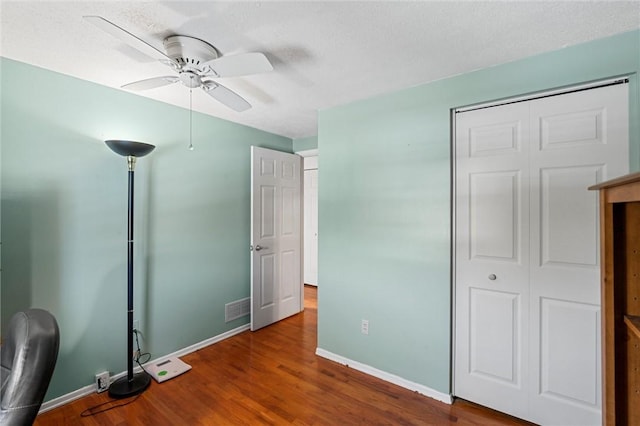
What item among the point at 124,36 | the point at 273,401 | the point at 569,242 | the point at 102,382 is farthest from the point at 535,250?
the point at 102,382

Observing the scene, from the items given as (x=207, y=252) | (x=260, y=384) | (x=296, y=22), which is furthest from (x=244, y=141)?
(x=260, y=384)

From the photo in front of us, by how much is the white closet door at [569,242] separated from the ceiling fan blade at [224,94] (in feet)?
6.11

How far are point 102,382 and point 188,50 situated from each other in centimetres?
239

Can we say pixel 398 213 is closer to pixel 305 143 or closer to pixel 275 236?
pixel 275 236

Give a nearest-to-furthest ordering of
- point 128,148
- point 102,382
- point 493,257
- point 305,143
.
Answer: point 493,257 < point 128,148 < point 102,382 < point 305,143

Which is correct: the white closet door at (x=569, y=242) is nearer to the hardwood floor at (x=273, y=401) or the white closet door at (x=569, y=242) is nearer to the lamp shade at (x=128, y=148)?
the hardwood floor at (x=273, y=401)

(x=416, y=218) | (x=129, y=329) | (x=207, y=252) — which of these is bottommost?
(x=129, y=329)

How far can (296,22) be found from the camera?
1.45 metres

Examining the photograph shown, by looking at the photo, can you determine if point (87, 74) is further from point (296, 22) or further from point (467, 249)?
point (467, 249)

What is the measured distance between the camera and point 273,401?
204 centimetres

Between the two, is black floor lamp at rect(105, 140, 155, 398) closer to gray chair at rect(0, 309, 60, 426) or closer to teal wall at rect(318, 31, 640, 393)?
gray chair at rect(0, 309, 60, 426)

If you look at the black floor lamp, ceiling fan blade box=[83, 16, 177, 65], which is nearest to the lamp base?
the black floor lamp

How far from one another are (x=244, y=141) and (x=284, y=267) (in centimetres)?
158

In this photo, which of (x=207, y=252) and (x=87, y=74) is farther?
(x=207, y=252)
